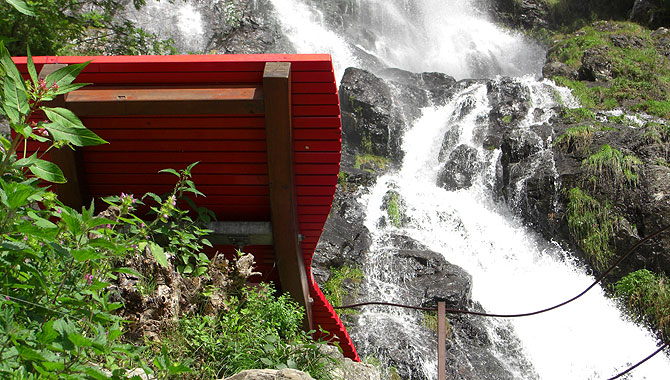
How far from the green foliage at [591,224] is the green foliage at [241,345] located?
989cm

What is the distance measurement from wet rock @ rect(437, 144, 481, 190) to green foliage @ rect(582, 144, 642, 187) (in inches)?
104

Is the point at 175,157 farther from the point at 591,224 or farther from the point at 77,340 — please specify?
the point at 591,224

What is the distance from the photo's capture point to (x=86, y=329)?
253cm

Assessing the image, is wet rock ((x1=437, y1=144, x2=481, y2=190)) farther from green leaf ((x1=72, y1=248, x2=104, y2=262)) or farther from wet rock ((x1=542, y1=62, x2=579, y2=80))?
green leaf ((x1=72, y1=248, x2=104, y2=262))

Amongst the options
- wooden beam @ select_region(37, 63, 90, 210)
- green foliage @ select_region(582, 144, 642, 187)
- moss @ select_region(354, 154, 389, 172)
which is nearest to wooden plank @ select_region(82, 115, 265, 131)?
wooden beam @ select_region(37, 63, 90, 210)

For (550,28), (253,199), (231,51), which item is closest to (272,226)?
(253,199)

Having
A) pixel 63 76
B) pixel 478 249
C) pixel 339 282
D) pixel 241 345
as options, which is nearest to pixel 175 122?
pixel 241 345

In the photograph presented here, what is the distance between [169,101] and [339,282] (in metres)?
8.17

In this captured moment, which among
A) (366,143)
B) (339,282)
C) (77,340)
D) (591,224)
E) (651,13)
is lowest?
(77,340)

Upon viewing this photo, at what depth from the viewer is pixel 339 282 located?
1121 centimetres

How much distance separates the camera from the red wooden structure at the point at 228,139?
340cm

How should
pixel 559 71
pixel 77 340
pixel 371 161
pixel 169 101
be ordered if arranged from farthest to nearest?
1. pixel 559 71
2. pixel 371 161
3. pixel 169 101
4. pixel 77 340

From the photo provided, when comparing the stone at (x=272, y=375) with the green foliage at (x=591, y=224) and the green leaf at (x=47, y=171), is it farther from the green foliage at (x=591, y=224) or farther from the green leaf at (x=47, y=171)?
the green foliage at (x=591, y=224)

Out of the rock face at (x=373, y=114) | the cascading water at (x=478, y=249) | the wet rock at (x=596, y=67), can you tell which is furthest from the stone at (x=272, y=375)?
the wet rock at (x=596, y=67)
